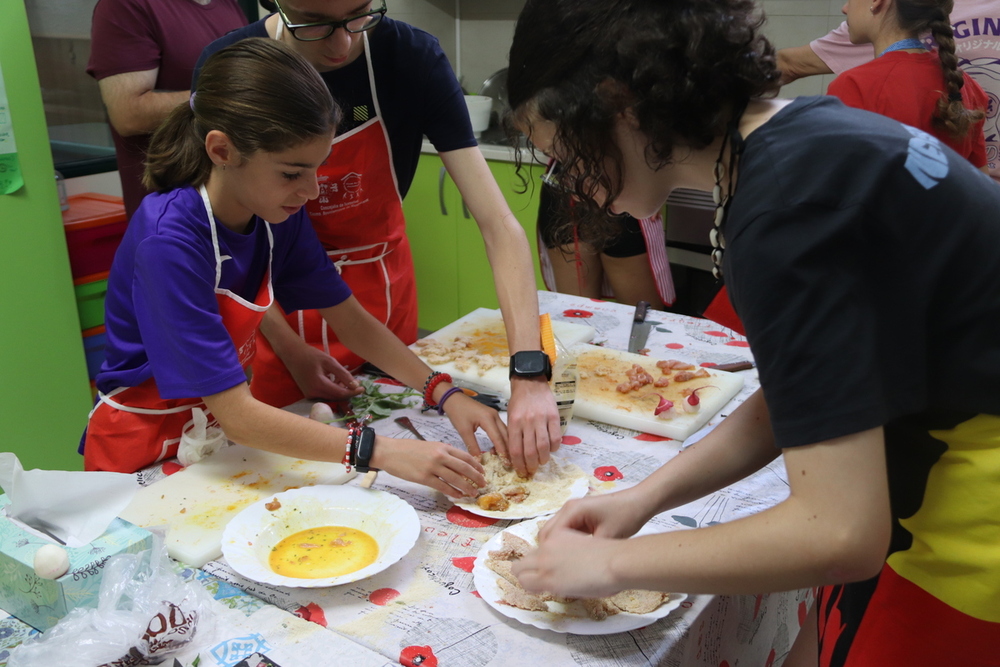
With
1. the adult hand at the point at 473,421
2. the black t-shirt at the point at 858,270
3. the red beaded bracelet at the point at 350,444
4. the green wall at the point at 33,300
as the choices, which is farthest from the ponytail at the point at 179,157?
the green wall at the point at 33,300

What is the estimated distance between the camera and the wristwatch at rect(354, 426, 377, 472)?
52.1 inches

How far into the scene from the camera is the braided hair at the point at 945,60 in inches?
79.7

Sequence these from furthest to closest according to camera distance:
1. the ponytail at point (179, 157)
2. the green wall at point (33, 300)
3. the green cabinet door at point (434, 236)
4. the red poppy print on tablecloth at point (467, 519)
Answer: the green cabinet door at point (434, 236), the green wall at point (33, 300), the ponytail at point (179, 157), the red poppy print on tablecloth at point (467, 519)

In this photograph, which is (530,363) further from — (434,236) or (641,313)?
(434,236)

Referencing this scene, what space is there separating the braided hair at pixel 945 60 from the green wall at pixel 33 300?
8.64 ft

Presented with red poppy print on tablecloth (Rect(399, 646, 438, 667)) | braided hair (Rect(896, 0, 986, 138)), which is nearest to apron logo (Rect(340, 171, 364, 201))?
red poppy print on tablecloth (Rect(399, 646, 438, 667))

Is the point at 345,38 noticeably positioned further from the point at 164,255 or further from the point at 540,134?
Answer: the point at 540,134

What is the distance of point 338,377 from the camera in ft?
5.69

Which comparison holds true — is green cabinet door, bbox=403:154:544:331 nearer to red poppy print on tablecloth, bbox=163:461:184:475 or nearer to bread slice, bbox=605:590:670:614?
red poppy print on tablecloth, bbox=163:461:184:475

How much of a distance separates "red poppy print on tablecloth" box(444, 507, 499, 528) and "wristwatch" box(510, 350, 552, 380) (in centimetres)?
34

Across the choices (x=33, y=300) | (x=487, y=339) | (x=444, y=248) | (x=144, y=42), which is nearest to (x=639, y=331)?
(x=487, y=339)

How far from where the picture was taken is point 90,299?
297 centimetres

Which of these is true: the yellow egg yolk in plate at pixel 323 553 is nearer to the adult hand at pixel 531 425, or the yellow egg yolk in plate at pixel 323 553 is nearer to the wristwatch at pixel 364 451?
the wristwatch at pixel 364 451

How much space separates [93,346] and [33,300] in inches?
14.0
